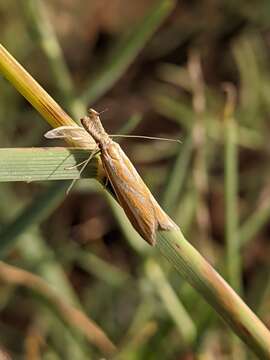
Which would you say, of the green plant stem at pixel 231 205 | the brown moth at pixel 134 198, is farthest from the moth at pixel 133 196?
the green plant stem at pixel 231 205

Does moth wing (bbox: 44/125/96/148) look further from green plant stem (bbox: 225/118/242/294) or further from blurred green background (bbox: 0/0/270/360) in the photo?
green plant stem (bbox: 225/118/242/294)

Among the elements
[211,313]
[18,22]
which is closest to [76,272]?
[18,22]

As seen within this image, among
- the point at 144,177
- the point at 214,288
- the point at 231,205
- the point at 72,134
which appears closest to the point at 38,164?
the point at 72,134

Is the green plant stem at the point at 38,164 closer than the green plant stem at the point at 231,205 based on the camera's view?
Yes

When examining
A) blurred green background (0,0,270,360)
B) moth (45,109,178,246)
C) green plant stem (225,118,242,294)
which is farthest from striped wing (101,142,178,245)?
green plant stem (225,118,242,294)

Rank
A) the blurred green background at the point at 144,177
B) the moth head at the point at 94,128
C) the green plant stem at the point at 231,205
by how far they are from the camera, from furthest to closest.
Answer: the blurred green background at the point at 144,177
the green plant stem at the point at 231,205
the moth head at the point at 94,128

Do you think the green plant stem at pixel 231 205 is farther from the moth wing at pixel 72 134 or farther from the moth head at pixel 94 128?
the moth wing at pixel 72 134

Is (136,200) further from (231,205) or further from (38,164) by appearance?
(231,205)

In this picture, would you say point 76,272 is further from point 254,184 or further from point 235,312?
point 235,312

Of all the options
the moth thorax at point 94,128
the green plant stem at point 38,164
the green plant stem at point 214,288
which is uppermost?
the moth thorax at point 94,128
